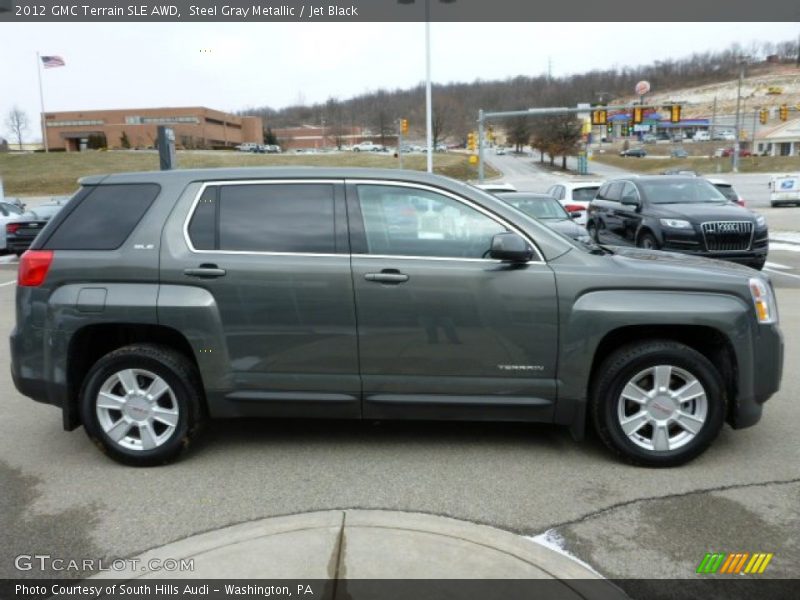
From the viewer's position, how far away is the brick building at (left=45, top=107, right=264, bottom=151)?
98500mm

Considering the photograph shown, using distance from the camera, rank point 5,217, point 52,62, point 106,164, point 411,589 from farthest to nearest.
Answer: point 106,164 → point 52,62 → point 5,217 → point 411,589

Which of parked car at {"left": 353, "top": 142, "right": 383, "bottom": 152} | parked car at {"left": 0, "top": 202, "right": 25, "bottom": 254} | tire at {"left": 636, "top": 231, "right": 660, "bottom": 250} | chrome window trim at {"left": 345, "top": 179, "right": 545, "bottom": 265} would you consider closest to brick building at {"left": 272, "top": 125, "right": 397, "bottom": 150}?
parked car at {"left": 353, "top": 142, "right": 383, "bottom": 152}

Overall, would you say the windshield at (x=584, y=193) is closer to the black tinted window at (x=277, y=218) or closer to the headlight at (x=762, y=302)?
the headlight at (x=762, y=302)

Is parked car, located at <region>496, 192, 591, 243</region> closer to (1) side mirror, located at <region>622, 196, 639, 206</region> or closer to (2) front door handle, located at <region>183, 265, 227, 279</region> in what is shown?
(1) side mirror, located at <region>622, 196, 639, 206</region>

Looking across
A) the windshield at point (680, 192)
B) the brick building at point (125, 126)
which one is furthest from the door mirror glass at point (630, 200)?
the brick building at point (125, 126)

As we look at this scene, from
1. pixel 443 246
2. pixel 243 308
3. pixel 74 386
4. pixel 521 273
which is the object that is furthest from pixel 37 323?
pixel 521 273

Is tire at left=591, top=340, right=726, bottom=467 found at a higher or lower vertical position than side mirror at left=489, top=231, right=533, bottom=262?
lower

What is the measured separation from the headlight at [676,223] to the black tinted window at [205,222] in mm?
8796

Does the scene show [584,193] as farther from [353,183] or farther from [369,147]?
[369,147]

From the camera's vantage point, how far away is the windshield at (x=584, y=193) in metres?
19.4

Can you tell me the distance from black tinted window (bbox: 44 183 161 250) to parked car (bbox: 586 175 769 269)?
29.7 ft

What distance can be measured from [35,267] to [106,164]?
70.7 meters

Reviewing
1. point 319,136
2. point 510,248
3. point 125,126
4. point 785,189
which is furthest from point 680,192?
point 319,136

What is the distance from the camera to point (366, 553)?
121 inches
